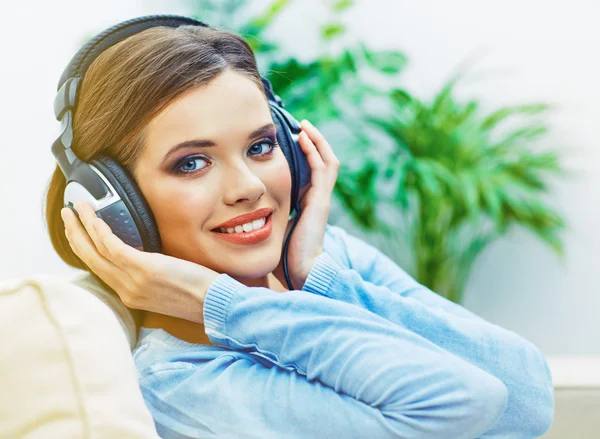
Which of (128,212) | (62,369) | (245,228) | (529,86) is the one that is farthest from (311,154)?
(529,86)

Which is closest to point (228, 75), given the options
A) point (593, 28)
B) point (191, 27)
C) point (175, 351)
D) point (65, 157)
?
point (191, 27)

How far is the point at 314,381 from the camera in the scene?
29.6 inches

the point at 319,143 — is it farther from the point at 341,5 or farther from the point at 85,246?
the point at 341,5

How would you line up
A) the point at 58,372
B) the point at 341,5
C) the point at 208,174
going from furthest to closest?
the point at 341,5, the point at 208,174, the point at 58,372

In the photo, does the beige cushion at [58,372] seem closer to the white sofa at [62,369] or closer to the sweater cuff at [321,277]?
the white sofa at [62,369]

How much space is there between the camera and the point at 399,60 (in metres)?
2.05

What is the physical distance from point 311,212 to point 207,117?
24cm

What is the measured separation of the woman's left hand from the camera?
938mm

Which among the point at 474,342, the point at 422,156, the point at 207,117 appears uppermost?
the point at 207,117

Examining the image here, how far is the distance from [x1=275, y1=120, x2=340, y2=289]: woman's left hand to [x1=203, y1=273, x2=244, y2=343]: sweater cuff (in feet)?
0.56

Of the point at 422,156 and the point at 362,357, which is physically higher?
the point at 362,357

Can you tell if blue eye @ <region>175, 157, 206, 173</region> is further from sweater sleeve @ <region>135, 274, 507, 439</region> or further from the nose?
sweater sleeve @ <region>135, 274, 507, 439</region>

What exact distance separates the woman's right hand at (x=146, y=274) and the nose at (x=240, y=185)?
0.09m

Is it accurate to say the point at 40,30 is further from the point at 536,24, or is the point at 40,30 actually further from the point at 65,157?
the point at 536,24
